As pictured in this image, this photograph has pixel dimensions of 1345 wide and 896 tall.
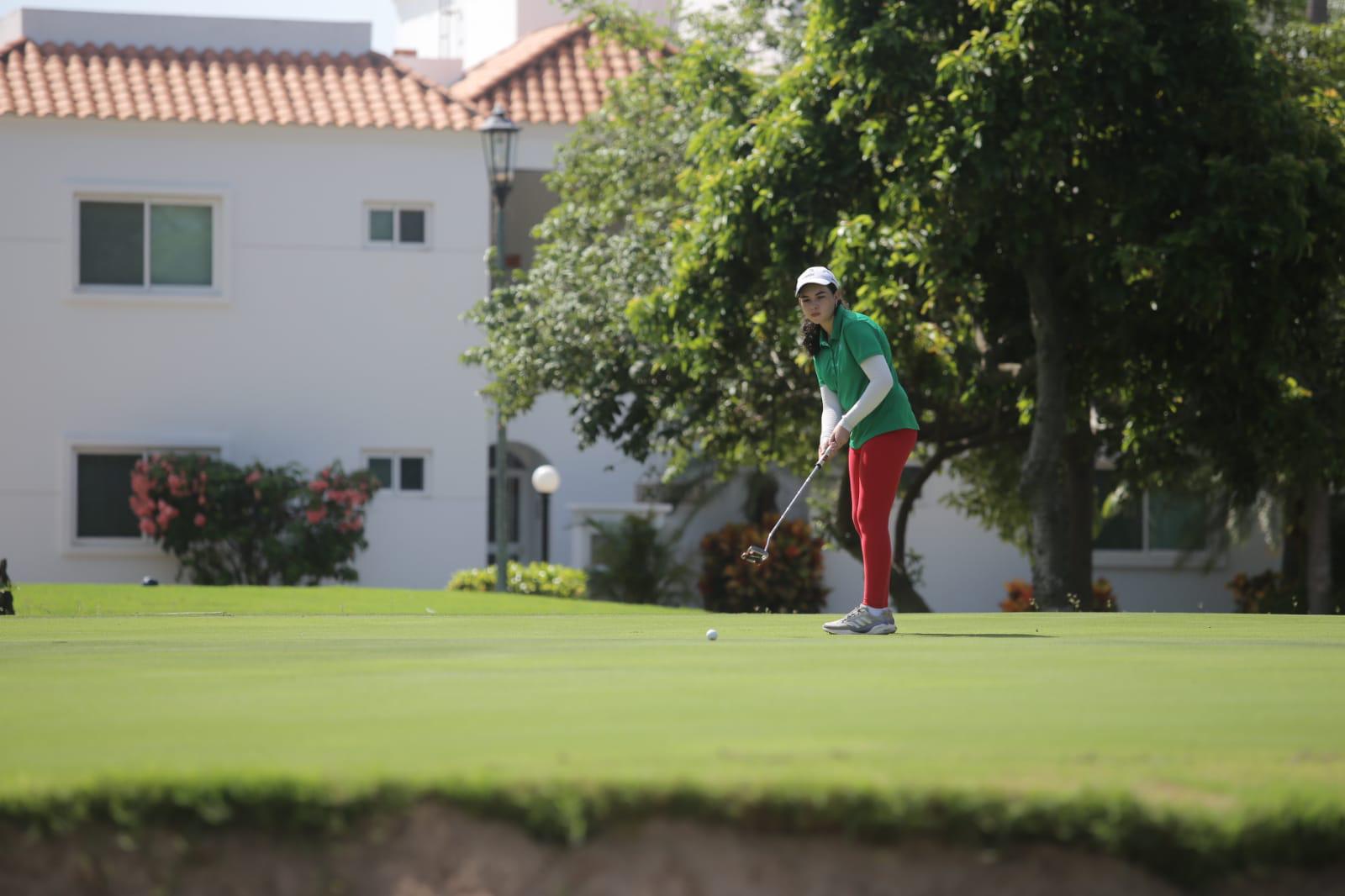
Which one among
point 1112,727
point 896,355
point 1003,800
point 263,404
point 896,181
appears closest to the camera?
point 1003,800

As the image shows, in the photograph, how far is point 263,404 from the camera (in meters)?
25.9

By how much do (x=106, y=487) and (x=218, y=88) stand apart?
6.11 metres

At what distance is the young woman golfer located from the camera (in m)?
9.18

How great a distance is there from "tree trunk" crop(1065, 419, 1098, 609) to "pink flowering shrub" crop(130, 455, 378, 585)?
9.55 metres

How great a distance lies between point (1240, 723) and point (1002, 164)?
1031cm

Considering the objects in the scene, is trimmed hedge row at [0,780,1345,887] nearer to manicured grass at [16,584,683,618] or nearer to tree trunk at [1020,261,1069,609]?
manicured grass at [16,584,683,618]

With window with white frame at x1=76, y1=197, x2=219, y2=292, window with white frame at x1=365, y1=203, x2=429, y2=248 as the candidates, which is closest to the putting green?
window with white frame at x1=76, y1=197, x2=219, y2=292

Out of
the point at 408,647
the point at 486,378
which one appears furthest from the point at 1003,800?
the point at 486,378

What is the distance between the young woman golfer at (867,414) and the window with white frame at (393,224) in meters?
17.7

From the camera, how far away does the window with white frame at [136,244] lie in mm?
25734

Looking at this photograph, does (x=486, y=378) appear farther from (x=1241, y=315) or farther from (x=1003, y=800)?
(x=1003, y=800)

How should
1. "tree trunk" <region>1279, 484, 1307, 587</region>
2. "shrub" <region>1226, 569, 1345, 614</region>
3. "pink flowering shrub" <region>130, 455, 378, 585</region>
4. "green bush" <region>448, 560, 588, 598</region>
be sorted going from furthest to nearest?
"shrub" <region>1226, 569, 1345, 614</region>
"pink flowering shrub" <region>130, 455, 378, 585</region>
"tree trunk" <region>1279, 484, 1307, 587</region>
"green bush" <region>448, 560, 588, 598</region>

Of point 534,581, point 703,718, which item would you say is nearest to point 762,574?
point 534,581

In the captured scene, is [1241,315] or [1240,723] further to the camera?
[1241,315]
